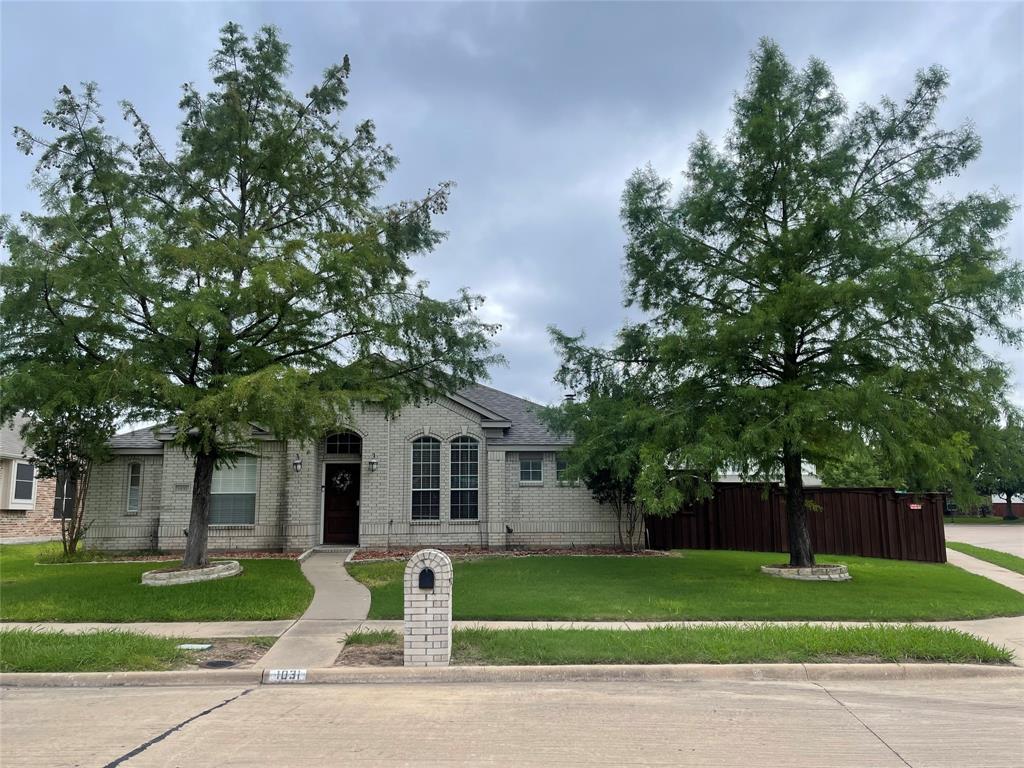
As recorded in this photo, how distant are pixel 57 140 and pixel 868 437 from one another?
14820 mm

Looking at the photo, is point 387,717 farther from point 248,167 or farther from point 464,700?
point 248,167

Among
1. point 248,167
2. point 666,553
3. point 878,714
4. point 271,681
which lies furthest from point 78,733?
point 666,553

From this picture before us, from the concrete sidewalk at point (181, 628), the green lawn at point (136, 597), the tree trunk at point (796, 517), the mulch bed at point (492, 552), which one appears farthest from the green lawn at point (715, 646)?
the mulch bed at point (492, 552)

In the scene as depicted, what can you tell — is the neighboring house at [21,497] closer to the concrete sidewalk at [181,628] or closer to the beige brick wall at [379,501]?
the beige brick wall at [379,501]

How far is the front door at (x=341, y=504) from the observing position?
1980cm

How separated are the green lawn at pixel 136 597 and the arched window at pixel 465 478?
5508 mm

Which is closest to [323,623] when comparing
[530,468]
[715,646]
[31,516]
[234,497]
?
[715,646]

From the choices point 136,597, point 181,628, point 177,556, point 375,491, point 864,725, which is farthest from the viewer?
point 375,491

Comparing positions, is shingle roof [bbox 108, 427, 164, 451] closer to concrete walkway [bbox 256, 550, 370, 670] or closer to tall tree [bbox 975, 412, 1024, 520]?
concrete walkway [bbox 256, 550, 370, 670]

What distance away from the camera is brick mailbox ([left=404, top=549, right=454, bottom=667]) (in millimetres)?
7590

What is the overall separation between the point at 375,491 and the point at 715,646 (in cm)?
1264

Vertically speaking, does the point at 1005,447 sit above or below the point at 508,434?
below

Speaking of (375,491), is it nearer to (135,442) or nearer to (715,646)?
(135,442)

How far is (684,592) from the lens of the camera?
1202 cm
